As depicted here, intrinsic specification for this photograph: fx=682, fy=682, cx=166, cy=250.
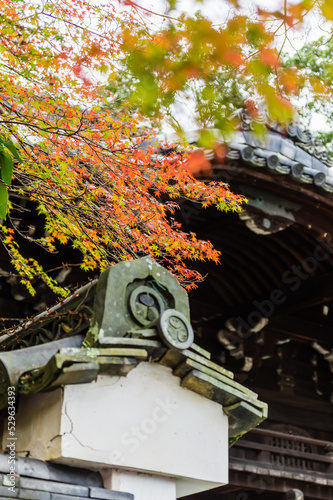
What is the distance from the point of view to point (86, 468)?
3176mm

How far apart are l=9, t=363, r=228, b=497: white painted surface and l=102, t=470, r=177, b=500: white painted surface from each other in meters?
0.05

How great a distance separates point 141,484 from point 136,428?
279 millimetres

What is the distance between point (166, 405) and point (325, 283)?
5.76 metres

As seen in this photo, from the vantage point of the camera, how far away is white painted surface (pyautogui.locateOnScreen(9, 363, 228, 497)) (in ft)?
10.1

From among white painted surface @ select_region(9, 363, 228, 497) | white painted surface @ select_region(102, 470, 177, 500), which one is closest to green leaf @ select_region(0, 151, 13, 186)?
white painted surface @ select_region(9, 363, 228, 497)

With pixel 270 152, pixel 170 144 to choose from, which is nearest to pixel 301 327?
pixel 270 152

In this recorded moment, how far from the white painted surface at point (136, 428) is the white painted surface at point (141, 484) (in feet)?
0.17

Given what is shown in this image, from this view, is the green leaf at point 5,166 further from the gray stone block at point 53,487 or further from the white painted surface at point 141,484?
the white painted surface at point 141,484

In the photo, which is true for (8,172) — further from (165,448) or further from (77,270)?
(77,270)

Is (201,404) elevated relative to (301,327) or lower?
lower

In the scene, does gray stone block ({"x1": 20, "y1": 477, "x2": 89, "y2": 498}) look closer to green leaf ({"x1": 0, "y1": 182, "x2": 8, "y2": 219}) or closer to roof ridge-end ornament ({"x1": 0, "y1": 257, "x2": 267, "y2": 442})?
roof ridge-end ornament ({"x1": 0, "y1": 257, "x2": 267, "y2": 442})

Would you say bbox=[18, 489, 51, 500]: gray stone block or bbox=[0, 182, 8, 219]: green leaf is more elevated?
bbox=[0, 182, 8, 219]: green leaf

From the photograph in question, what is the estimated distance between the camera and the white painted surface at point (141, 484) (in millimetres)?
3186

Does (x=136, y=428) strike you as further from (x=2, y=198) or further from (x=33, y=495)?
(x=2, y=198)
